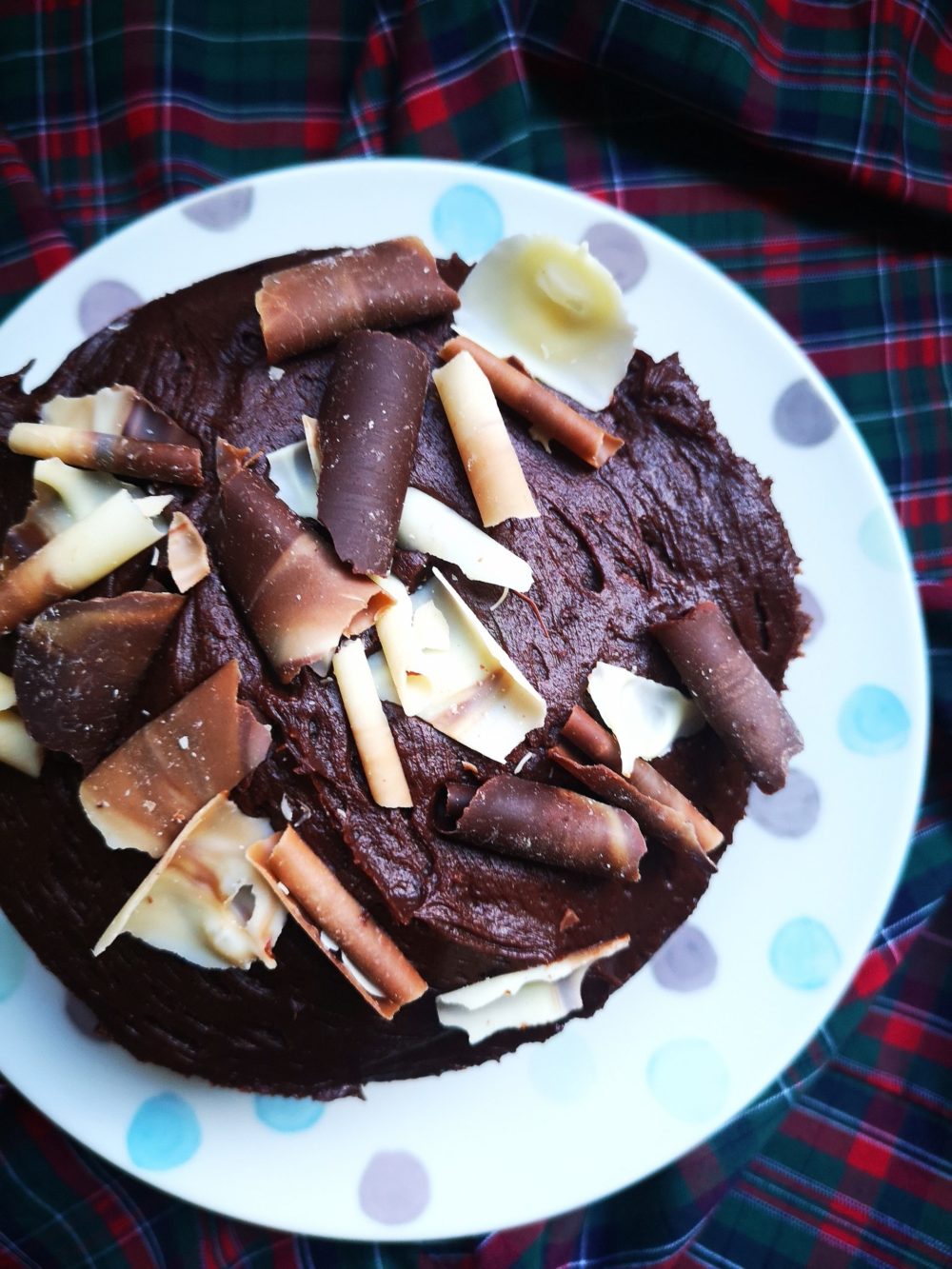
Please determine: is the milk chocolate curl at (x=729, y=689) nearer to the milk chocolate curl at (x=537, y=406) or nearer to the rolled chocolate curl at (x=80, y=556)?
the milk chocolate curl at (x=537, y=406)

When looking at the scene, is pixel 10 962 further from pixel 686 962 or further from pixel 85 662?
pixel 686 962

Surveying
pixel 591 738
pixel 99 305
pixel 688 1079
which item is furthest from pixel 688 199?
pixel 688 1079

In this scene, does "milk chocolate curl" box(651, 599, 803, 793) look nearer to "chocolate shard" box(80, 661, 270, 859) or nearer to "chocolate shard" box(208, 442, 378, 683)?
"chocolate shard" box(208, 442, 378, 683)

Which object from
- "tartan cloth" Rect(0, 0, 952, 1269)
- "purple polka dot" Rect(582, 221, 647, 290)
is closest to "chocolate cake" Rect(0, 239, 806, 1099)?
"purple polka dot" Rect(582, 221, 647, 290)

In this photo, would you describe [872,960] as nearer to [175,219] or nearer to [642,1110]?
[642,1110]

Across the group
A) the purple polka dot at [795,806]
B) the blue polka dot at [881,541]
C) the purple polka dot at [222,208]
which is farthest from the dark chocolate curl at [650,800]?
the purple polka dot at [222,208]
